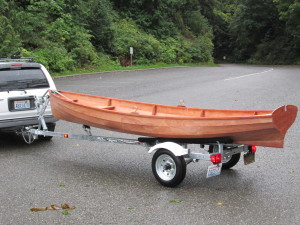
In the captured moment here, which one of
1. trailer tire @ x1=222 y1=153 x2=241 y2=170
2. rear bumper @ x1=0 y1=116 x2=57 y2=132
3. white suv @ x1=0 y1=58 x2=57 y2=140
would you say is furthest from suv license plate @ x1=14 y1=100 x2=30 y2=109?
trailer tire @ x1=222 y1=153 x2=241 y2=170

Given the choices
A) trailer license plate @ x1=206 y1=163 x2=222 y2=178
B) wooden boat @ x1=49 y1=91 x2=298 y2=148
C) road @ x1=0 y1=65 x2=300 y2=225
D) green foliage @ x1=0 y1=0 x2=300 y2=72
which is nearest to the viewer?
road @ x1=0 y1=65 x2=300 y2=225

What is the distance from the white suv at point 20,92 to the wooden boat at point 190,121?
0.76 meters

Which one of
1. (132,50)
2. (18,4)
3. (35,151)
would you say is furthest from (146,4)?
(35,151)

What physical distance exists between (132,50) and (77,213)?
26853mm

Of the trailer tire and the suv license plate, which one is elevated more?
the suv license plate

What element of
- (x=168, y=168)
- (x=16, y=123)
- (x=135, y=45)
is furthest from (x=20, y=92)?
(x=135, y=45)

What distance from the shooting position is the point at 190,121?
17.5ft

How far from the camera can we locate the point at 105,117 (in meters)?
6.08

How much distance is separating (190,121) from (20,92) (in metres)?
3.74

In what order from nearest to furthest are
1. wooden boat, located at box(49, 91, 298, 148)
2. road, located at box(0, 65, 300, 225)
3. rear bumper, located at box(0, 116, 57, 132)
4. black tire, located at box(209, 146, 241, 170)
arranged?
road, located at box(0, 65, 300, 225)
wooden boat, located at box(49, 91, 298, 148)
black tire, located at box(209, 146, 241, 170)
rear bumper, located at box(0, 116, 57, 132)

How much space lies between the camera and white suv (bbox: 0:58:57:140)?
24.3ft

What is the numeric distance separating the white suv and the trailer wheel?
305 centimetres

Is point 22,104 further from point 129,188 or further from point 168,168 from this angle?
point 168,168

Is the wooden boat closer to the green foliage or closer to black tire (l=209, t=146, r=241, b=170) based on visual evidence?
black tire (l=209, t=146, r=241, b=170)
